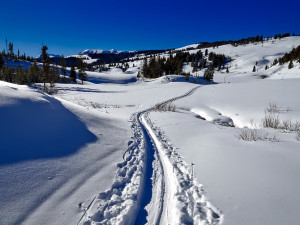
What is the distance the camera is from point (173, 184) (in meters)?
4.06

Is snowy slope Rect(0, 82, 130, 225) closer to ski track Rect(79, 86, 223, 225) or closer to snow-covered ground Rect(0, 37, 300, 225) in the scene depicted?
snow-covered ground Rect(0, 37, 300, 225)

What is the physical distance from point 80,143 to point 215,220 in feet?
14.3

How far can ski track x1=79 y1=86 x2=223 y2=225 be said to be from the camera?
9.73ft

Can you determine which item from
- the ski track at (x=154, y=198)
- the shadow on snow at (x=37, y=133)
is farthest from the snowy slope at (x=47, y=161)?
the ski track at (x=154, y=198)

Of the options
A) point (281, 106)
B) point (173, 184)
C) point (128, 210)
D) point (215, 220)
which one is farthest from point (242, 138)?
point (281, 106)

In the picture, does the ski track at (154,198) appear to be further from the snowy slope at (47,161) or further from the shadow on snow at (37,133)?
the shadow on snow at (37,133)

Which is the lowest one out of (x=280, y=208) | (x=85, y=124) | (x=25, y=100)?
(x=280, y=208)

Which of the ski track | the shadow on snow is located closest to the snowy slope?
the shadow on snow

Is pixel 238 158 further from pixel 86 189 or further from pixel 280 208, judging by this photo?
pixel 86 189

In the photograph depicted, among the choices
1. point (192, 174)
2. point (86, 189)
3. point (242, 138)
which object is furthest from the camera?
point (242, 138)

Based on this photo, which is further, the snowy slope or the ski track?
the ski track

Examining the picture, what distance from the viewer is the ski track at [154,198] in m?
2.96

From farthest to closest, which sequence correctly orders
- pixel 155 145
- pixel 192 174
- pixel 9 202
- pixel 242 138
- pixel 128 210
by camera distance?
pixel 155 145 → pixel 242 138 → pixel 192 174 → pixel 128 210 → pixel 9 202

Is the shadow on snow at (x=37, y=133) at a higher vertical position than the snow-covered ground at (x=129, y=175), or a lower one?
higher
